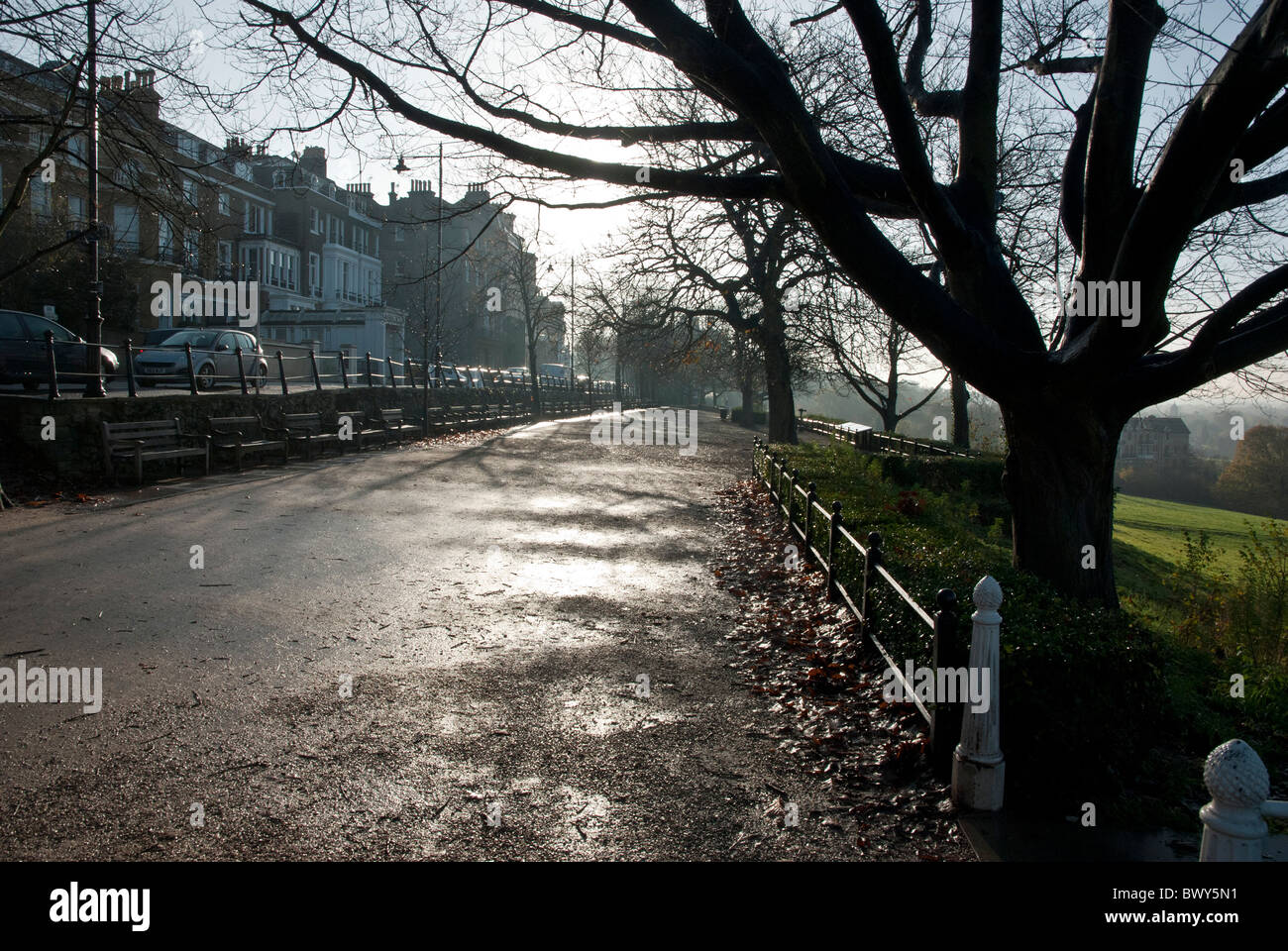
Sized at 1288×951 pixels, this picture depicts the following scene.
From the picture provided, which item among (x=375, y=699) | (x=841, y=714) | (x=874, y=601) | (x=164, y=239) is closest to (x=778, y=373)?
(x=874, y=601)

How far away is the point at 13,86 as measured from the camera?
591 inches

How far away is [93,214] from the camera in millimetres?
13859

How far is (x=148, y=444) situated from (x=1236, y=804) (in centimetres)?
1546

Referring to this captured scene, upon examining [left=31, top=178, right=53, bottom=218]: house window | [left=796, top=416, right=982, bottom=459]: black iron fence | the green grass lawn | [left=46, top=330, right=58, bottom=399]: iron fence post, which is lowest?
the green grass lawn

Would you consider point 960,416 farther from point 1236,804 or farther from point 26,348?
point 1236,804

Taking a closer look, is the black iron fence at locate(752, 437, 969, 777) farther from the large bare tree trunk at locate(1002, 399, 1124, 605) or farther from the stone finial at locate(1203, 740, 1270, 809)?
the stone finial at locate(1203, 740, 1270, 809)

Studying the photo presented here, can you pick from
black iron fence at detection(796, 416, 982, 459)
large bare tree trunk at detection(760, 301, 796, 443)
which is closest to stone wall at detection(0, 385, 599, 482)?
large bare tree trunk at detection(760, 301, 796, 443)

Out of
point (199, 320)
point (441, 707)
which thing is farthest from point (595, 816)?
point (199, 320)

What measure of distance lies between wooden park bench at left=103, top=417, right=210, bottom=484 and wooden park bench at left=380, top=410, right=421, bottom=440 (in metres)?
8.39

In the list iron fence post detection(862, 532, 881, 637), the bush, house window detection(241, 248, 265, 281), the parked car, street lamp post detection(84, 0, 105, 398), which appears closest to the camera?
the bush

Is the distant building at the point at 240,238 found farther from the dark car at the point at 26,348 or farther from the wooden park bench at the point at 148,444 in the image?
the wooden park bench at the point at 148,444

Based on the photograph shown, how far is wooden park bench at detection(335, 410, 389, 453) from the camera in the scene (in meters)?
21.5
